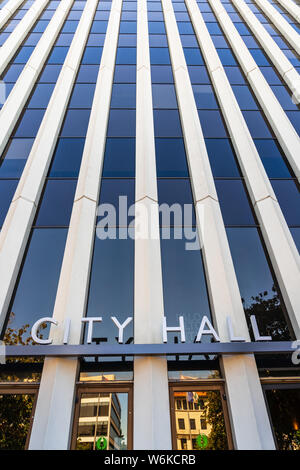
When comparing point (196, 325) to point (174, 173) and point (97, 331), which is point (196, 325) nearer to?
point (97, 331)

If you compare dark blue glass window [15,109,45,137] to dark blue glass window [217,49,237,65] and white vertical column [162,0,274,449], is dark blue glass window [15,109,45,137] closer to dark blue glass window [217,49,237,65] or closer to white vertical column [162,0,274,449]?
white vertical column [162,0,274,449]

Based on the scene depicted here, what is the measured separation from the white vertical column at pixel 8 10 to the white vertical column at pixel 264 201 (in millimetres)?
12131

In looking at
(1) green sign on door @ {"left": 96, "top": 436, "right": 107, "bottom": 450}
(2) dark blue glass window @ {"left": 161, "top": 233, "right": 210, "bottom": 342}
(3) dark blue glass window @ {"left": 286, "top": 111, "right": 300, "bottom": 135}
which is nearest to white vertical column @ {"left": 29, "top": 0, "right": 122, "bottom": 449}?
(1) green sign on door @ {"left": 96, "top": 436, "right": 107, "bottom": 450}

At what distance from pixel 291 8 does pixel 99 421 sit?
2270 cm

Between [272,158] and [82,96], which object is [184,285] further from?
[82,96]

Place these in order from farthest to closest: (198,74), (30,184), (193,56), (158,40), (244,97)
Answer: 1. (158,40)
2. (193,56)
3. (198,74)
4. (244,97)
5. (30,184)

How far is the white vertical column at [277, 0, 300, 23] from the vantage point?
15.6m

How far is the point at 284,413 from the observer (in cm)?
555

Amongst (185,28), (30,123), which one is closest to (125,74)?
(30,123)

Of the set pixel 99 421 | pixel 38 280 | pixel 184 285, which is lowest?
pixel 99 421

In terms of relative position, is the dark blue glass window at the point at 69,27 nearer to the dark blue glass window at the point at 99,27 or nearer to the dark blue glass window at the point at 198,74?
the dark blue glass window at the point at 99,27

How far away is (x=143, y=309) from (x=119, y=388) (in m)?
1.75

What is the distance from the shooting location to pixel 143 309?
6.36 meters

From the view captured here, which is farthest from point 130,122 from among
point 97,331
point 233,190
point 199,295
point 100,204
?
point 97,331
